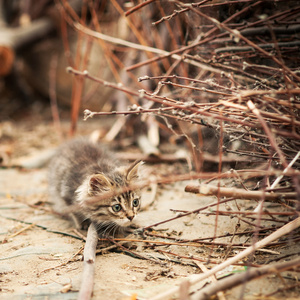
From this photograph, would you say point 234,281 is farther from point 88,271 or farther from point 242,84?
point 242,84

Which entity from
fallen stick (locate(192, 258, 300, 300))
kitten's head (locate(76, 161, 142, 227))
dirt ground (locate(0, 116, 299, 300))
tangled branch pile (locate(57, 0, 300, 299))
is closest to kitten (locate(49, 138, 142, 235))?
kitten's head (locate(76, 161, 142, 227))

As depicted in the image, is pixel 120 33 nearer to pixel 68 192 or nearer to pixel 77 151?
pixel 77 151

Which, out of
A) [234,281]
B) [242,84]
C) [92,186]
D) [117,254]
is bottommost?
[117,254]

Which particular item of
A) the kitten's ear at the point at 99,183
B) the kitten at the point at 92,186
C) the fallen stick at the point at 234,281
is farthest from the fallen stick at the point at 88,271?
the fallen stick at the point at 234,281

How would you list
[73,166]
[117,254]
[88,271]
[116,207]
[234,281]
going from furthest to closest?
[73,166] < [116,207] < [117,254] < [88,271] < [234,281]

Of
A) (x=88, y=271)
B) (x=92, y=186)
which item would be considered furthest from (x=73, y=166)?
(x=88, y=271)

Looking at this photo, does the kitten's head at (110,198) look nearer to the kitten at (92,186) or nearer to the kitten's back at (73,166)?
the kitten at (92,186)

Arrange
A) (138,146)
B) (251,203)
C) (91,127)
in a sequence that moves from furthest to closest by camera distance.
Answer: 1. (91,127)
2. (138,146)
3. (251,203)

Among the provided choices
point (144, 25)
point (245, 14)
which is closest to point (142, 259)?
point (245, 14)
